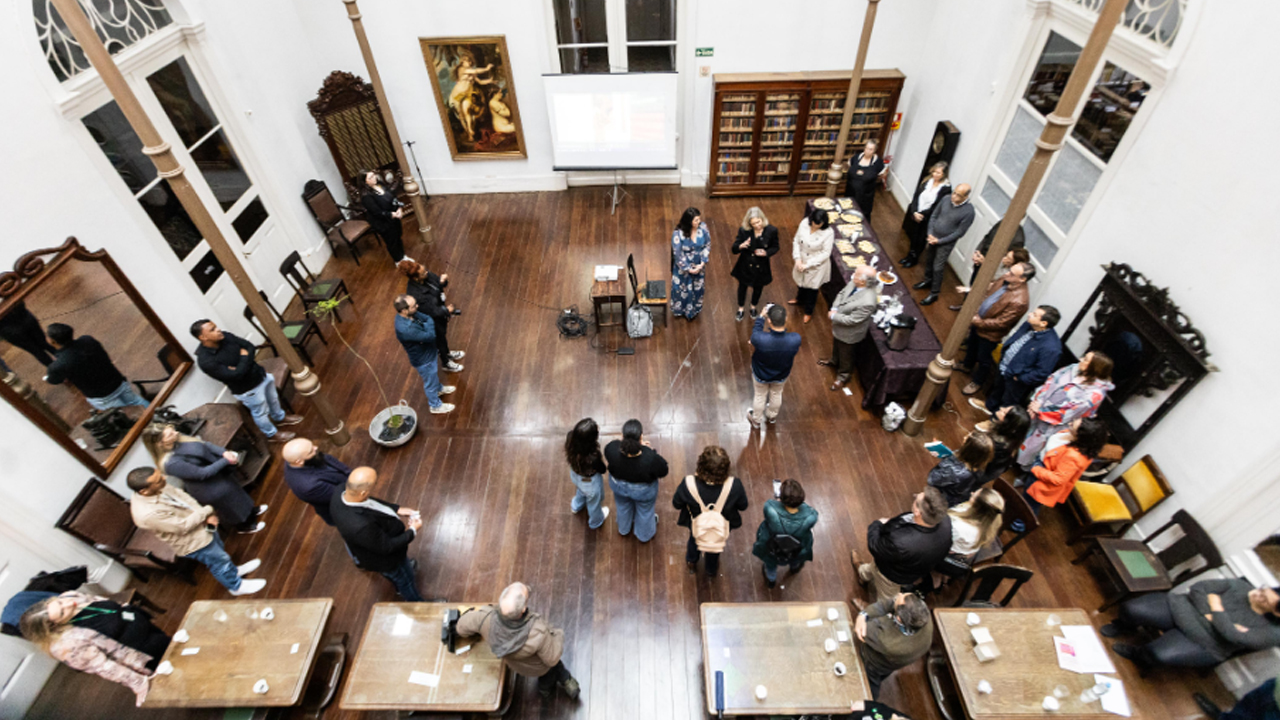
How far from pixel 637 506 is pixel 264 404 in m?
3.83

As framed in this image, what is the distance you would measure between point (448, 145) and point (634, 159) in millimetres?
3007

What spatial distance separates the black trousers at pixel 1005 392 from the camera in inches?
205

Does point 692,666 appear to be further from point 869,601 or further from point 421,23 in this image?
point 421,23

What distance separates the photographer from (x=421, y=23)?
7934 millimetres

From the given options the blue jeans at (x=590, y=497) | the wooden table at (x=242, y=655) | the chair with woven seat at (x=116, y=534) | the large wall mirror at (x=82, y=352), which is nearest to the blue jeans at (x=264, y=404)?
the large wall mirror at (x=82, y=352)

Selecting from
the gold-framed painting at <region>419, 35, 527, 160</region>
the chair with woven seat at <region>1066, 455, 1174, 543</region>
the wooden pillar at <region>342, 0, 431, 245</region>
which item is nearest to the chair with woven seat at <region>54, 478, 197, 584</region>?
the wooden pillar at <region>342, 0, 431, 245</region>

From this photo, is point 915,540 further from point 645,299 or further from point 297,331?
point 297,331

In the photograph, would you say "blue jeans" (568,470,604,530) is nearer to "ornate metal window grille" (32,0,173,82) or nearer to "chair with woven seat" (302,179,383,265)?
"ornate metal window grille" (32,0,173,82)

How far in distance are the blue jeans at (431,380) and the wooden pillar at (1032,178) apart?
462 centimetres

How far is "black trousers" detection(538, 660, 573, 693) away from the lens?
146 inches

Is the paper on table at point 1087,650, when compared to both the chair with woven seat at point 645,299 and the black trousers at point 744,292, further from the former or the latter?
the chair with woven seat at point 645,299

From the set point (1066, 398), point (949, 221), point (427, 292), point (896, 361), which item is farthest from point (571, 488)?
point (949, 221)

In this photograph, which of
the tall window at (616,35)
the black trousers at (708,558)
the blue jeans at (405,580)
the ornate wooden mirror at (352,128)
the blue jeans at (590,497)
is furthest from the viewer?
the tall window at (616,35)

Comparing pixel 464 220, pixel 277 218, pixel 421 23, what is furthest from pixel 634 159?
pixel 277 218
